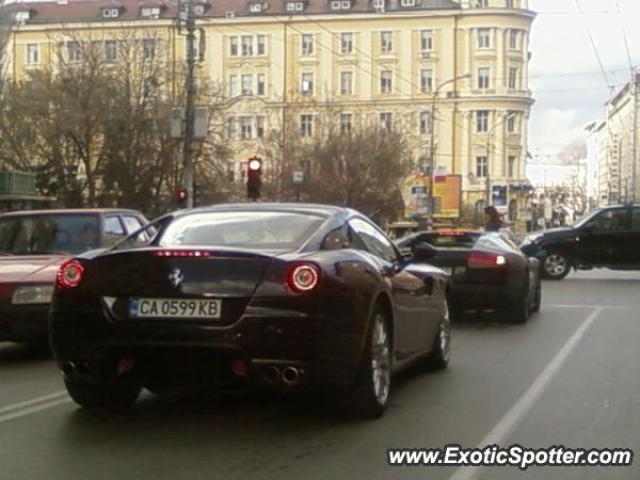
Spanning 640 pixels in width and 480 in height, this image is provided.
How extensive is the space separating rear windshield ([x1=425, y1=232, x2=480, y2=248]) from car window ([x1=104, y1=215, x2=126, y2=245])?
181 inches

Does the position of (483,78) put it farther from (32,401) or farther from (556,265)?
(32,401)

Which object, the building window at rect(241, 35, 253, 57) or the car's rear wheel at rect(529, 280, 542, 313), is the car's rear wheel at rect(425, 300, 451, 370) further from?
the building window at rect(241, 35, 253, 57)

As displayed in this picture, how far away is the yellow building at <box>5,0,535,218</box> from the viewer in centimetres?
9350

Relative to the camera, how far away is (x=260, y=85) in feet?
309

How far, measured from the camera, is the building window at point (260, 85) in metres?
94.0

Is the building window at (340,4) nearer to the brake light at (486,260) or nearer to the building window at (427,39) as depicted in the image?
the building window at (427,39)

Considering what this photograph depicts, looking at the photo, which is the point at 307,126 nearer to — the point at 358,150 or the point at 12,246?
the point at 358,150

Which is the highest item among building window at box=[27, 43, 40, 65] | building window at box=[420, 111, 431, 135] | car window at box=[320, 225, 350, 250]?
building window at box=[27, 43, 40, 65]

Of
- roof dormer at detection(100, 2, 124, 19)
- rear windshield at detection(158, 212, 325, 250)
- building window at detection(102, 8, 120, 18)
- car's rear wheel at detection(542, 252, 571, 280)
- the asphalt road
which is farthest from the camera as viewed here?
roof dormer at detection(100, 2, 124, 19)

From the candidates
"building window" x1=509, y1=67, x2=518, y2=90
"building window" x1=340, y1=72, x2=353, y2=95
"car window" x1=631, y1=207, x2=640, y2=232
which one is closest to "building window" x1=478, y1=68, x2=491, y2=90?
"building window" x1=509, y1=67, x2=518, y2=90

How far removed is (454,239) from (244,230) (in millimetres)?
7922

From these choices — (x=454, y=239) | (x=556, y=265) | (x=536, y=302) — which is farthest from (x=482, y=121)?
(x=454, y=239)

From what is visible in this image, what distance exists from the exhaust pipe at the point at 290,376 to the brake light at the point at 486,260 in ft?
26.8

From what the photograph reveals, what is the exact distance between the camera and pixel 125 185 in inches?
2015
